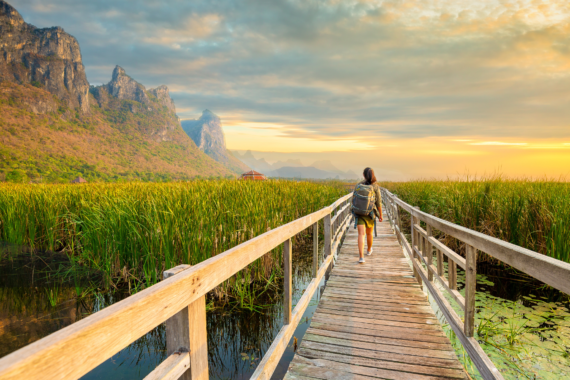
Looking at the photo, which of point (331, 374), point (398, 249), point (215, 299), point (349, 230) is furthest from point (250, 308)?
point (349, 230)

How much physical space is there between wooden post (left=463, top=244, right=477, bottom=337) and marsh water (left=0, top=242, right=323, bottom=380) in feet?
7.04

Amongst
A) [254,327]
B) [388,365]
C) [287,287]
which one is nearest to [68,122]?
[254,327]

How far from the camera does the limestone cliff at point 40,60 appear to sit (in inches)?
4469

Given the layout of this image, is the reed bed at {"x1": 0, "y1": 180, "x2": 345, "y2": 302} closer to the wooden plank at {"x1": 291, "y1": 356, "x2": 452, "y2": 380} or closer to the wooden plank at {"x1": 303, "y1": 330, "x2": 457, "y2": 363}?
the wooden plank at {"x1": 303, "y1": 330, "x2": 457, "y2": 363}

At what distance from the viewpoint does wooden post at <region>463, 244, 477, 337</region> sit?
2.40 m

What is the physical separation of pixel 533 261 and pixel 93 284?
251 inches

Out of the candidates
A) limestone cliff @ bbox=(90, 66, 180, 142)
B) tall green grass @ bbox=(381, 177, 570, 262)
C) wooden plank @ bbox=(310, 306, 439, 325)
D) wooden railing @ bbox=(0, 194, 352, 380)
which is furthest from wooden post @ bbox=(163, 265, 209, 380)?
limestone cliff @ bbox=(90, 66, 180, 142)

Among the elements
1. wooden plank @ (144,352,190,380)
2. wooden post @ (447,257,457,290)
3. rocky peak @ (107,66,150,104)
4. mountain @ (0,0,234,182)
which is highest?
rocky peak @ (107,66,150,104)

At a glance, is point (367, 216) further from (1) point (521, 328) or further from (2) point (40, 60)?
(2) point (40, 60)

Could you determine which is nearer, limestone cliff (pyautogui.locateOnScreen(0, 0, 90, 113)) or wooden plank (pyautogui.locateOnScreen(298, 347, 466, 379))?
wooden plank (pyautogui.locateOnScreen(298, 347, 466, 379))

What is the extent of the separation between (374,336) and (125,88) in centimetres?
19405

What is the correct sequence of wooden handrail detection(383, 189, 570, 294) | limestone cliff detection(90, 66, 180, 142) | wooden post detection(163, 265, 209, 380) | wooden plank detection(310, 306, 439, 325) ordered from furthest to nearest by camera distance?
limestone cliff detection(90, 66, 180, 142)
wooden plank detection(310, 306, 439, 325)
wooden handrail detection(383, 189, 570, 294)
wooden post detection(163, 265, 209, 380)

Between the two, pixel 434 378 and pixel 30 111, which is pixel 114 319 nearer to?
pixel 434 378

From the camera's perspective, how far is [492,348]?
350 cm
